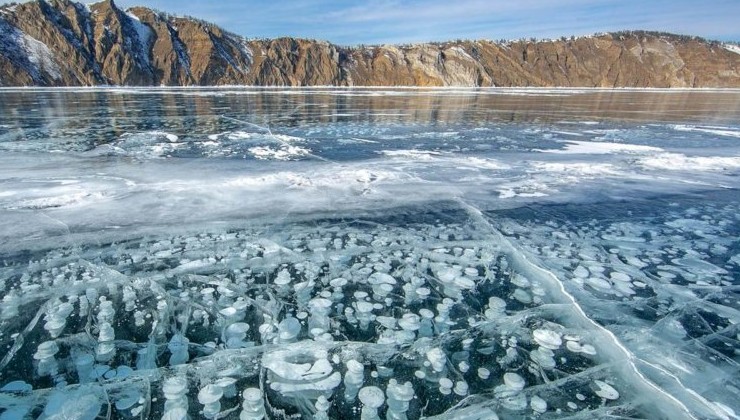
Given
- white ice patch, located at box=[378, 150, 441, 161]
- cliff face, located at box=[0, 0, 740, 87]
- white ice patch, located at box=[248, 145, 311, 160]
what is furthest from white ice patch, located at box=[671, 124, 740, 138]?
cliff face, located at box=[0, 0, 740, 87]

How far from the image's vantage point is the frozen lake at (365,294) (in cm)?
209

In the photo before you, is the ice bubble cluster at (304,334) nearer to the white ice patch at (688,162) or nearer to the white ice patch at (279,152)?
the white ice patch at (279,152)

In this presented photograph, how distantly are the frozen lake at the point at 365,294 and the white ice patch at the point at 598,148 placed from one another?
97.0 inches

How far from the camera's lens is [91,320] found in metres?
2.65

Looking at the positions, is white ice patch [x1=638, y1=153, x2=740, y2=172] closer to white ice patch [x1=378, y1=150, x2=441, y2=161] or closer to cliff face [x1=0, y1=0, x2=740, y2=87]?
white ice patch [x1=378, y1=150, x2=441, y2=161]

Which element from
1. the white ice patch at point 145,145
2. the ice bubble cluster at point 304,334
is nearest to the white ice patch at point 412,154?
the ice bubble cluster at point 304,334

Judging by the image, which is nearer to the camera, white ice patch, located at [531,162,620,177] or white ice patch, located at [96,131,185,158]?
white ice patch, located at [531,162,620,177]

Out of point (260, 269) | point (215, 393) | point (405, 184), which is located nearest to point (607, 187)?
point (405, 184)

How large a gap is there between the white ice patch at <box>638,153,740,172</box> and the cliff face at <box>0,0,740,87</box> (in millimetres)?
84369

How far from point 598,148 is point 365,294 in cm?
888

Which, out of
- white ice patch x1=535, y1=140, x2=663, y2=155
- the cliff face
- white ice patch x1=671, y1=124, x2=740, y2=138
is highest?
the cliff face

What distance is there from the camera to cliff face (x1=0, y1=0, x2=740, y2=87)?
72.1 meters

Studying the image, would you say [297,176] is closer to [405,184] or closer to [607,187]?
[405,184]

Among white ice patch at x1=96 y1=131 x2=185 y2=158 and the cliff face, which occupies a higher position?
the cliff face
